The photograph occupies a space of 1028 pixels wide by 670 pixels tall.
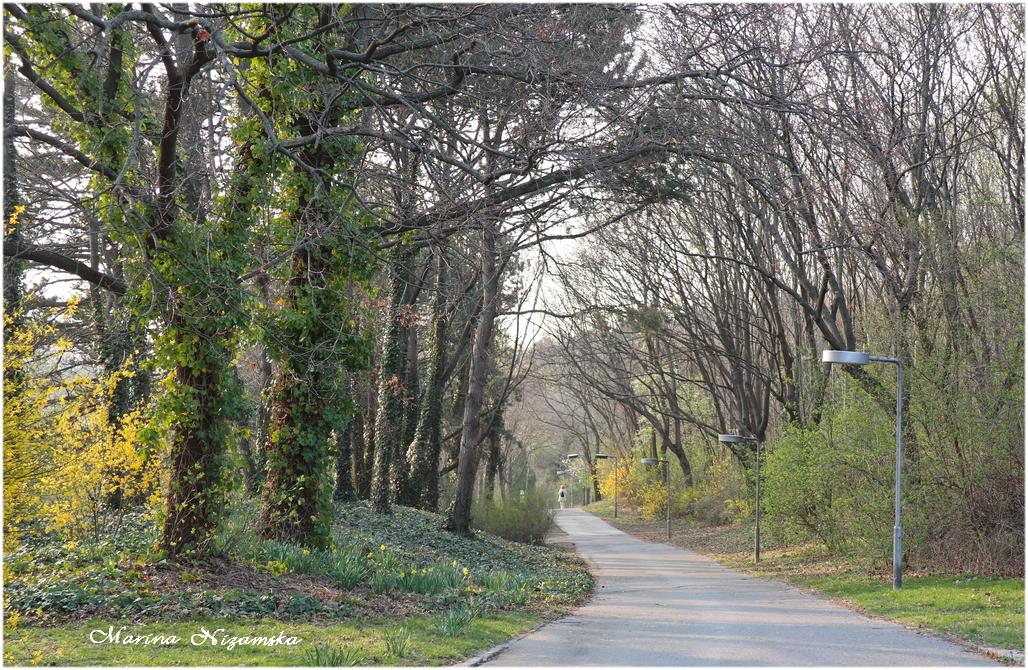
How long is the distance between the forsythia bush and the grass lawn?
33.6 ft

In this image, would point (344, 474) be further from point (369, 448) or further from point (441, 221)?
point (441, 221)

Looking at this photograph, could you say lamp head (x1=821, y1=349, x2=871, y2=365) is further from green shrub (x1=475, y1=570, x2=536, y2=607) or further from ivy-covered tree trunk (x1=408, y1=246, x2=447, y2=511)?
ivy-covered tree trunk (x1=408, y1=246, x2=447, y2=511)

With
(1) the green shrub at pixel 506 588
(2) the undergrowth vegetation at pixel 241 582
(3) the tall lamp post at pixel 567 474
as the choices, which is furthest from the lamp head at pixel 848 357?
(3) the tall lamp post at pixel 567 474

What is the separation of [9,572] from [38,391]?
224cm

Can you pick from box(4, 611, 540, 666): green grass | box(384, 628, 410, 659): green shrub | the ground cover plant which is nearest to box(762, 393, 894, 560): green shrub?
the ground cover plant

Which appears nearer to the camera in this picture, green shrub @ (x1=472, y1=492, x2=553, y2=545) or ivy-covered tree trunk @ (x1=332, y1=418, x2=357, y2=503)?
ivy-covered tree trunk @ (x1=332, y1=418, x2=357, y2=503)

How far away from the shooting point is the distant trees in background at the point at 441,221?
10.1 metres

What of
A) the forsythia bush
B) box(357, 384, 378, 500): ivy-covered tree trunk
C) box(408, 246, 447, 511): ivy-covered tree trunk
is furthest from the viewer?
box(357, 384, 378, 500): ivy-covered tree trunk

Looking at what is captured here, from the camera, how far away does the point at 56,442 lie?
29.1ft

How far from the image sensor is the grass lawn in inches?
457

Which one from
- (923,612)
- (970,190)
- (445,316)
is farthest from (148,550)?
(970,190)

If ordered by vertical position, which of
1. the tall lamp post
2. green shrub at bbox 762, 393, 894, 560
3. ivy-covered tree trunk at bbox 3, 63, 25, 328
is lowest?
the tall lamp post

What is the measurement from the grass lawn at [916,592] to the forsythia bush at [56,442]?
33.6 feet

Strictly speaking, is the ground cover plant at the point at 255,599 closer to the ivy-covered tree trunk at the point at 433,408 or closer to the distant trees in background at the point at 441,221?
the distant trees in background at the point at 441,221
